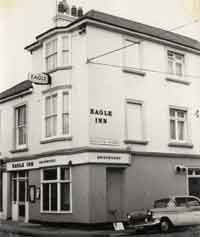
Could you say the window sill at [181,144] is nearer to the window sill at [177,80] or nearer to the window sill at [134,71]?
the window sill at [177,80]

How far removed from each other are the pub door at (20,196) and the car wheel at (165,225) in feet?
26.1

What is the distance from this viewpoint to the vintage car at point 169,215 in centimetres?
1595

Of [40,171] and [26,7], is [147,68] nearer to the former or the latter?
[40,171]

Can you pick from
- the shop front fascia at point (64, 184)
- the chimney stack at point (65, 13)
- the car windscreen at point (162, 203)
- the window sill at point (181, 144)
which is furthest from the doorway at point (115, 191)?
the chimney stack at point (65, 13)

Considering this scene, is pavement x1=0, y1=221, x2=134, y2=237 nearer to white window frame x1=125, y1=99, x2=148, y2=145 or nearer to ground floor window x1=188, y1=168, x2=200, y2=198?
white window frame x1=125, y1=99, x2=148, y2=145

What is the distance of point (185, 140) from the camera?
21656 mm

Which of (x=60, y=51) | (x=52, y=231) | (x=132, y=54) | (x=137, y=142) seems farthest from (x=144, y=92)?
(x=52, y=231)

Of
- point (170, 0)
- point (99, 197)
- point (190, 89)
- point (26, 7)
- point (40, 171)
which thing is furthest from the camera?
point (190, 89)

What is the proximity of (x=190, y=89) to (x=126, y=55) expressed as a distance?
437cm

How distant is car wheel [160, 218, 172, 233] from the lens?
16.1 m

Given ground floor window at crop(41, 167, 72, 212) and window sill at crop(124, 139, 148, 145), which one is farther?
window sill at crop(124, 139, 148, 145)

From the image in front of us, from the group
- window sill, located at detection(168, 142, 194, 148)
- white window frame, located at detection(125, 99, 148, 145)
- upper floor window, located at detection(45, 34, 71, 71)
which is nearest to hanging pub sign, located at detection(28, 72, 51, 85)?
upper floor window, located at detection(45, 34, 71, 71)

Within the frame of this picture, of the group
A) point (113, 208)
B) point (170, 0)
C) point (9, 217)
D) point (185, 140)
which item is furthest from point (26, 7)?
point (9, 217)

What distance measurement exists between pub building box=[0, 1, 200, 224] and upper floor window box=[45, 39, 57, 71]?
0.05 metres
